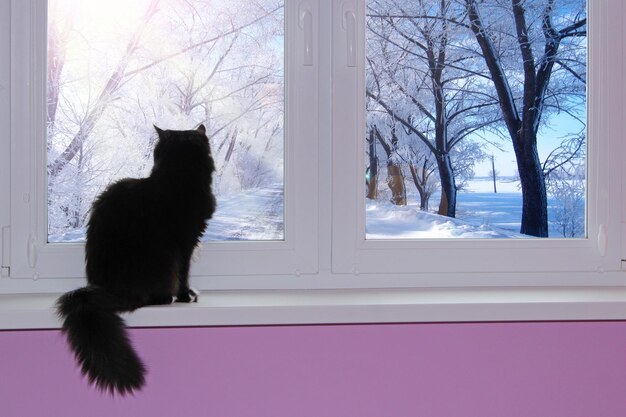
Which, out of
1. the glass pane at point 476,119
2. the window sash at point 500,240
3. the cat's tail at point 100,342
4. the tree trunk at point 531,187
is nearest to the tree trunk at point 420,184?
the glass pane at point 476,119

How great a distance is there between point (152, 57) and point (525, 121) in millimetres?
1013

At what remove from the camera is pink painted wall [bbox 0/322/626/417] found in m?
1.52

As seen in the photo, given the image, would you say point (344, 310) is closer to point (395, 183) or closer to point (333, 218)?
point (333, 218)

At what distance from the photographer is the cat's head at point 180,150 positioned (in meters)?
1.57

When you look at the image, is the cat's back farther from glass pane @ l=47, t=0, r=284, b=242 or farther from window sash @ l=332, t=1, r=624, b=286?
window sash @ l=332, t=1, r=624, b=286

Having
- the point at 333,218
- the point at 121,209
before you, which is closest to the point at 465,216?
the point at 333,218

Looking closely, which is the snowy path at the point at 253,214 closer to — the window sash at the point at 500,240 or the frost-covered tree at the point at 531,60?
the window sash at the point at 500,240

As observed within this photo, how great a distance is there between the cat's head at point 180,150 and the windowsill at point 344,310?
0.33 metres

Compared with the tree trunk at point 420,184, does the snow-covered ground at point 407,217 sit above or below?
below

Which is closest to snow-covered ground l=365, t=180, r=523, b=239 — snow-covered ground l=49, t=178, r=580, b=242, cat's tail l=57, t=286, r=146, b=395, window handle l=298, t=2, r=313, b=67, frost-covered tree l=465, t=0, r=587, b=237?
snow-covered ground l=49, t=178, r=580, b=242

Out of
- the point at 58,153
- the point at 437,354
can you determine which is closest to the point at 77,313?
the point at 58,153

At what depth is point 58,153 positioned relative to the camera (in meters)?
1.73

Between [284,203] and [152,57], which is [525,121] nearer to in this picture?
[284,203]

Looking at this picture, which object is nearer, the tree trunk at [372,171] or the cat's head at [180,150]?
the cat's head at [180,150]
